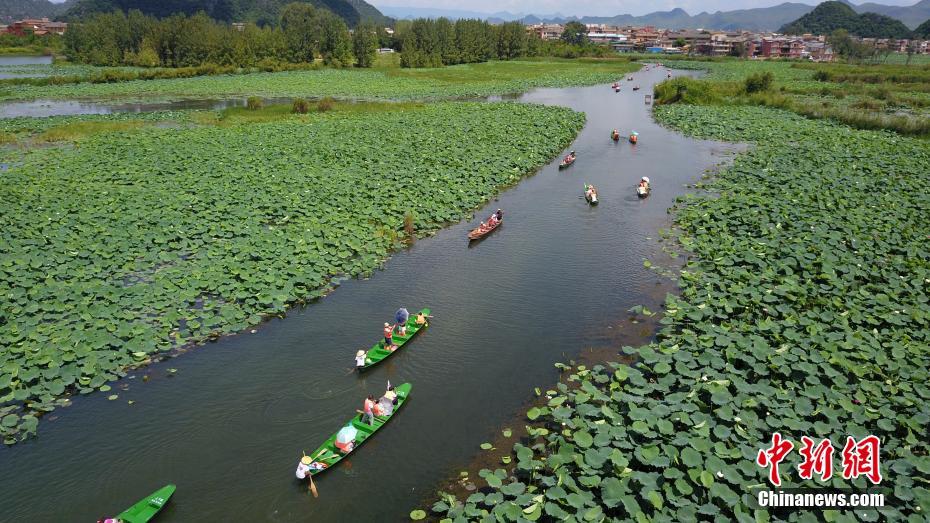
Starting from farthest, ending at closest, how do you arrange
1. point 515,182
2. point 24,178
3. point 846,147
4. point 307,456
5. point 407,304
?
1. point 846,147
2. point 515,182
3. point 24,178
4. point 407,304
5. point 307,456

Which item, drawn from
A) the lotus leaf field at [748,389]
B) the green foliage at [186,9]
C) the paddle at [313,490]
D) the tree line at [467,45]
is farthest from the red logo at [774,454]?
the green foliage at [186,9]

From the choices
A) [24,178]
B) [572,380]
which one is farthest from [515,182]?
[24,178]

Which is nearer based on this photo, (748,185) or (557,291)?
(557,291)

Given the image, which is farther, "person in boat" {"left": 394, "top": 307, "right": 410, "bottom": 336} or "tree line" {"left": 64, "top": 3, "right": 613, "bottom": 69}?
"tree line" {"left": 64, "top": 3, "right": 613, "bottom": 69}

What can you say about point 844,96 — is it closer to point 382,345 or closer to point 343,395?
point 382,345

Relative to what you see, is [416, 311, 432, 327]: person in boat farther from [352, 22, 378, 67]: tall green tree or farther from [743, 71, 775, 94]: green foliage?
[352, 22, 378, 67]: tall green tree

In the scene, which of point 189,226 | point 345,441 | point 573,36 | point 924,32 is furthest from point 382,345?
point 924,32

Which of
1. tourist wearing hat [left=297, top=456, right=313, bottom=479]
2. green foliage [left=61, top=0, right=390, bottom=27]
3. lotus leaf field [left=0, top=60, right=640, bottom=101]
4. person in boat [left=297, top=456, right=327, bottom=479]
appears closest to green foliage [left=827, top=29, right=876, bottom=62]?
lotus leaf field [left=0, top=60, right=640, bottom=101]

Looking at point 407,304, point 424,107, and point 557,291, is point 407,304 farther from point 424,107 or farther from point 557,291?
point 424,107
